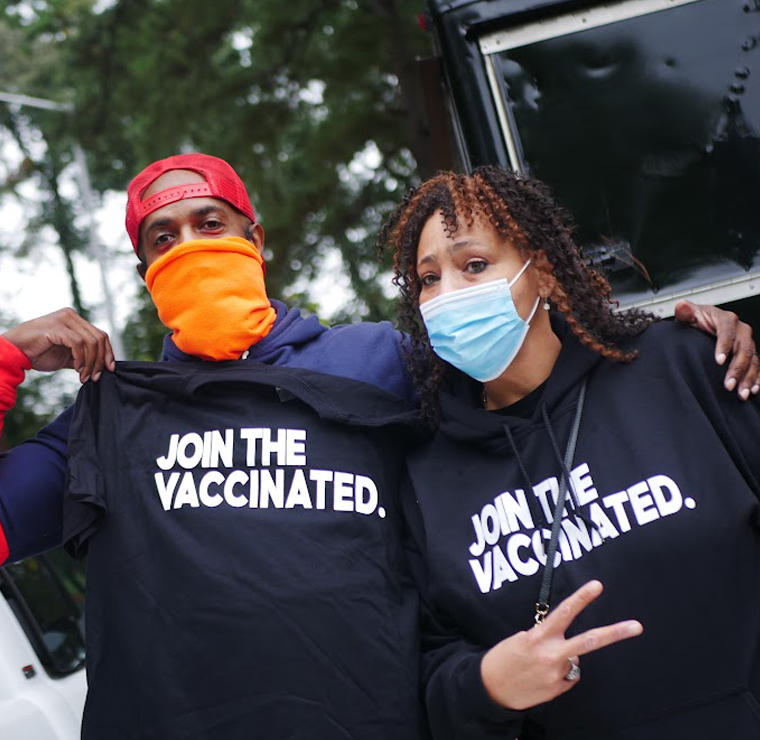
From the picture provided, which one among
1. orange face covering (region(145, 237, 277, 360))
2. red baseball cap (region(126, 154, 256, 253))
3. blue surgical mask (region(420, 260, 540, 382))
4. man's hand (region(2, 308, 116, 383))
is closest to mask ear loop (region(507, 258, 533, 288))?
blue surgical mask (region(420, 260, 540, 382))

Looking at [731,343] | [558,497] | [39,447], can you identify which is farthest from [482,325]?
[39,447]

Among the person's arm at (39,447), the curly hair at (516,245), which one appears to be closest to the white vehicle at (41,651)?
the person's arm at (39,447)

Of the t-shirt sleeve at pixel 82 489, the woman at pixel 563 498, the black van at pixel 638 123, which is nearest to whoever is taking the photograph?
the woman at pixel 563 498

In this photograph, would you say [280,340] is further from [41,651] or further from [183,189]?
[41,651]

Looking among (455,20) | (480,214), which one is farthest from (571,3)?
(480,214)

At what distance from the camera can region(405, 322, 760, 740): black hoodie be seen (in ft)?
6.38

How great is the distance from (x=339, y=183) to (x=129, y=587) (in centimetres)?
906

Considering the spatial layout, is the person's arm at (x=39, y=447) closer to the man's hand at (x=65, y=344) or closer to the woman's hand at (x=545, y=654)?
the man's hand at (x=65, y=344)

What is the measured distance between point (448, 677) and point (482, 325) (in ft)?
2.66

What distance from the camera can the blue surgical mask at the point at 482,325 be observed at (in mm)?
2262

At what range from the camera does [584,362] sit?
7.30 ft

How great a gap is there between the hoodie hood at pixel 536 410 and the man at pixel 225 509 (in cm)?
13

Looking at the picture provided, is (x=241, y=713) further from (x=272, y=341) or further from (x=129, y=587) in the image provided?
(x=272, y=341)

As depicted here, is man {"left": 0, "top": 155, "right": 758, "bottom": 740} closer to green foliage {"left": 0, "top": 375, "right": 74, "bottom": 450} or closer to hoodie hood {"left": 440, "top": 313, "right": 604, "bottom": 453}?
hoodie hood {"left": 440, "top": 313, "right": 604, "bottom": 453}
